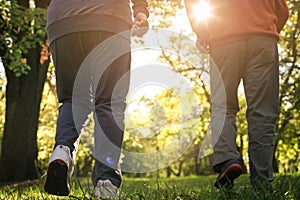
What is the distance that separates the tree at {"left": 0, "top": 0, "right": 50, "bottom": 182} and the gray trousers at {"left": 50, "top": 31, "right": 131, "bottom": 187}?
6.05 m

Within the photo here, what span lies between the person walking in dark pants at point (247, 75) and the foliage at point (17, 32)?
557 centimetres

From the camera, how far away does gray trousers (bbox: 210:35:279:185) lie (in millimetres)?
2932

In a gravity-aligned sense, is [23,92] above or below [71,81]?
above

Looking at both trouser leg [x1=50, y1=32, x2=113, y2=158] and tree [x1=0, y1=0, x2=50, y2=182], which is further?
tree [x1=0, y1=0, x2=50, y2=182]

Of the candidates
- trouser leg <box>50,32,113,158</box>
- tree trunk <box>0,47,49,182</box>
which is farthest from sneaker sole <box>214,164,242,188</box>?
tree trunk <box>0,47,49,182</box>

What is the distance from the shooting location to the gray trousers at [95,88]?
2.60 m

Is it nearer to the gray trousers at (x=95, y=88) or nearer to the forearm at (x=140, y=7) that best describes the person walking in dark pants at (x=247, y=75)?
the forearm at (x=140, y=7)

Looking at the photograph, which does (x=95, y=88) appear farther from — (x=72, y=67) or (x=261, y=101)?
(x=261, y=101)

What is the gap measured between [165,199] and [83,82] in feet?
2.93

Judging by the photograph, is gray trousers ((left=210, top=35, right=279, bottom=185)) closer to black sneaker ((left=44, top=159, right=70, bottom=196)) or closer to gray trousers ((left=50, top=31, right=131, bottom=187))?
gray trousers ((left=50, top=31, right=131, bottom=187))

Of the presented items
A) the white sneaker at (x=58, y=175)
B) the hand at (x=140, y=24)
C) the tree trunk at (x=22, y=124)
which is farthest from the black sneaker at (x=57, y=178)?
the tree trunk at (x=22, y=124)

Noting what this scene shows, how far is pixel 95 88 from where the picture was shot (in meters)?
2.74

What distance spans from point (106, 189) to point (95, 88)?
670 millimetres

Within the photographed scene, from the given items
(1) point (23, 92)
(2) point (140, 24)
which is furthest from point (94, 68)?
(1) point (23, 92)
